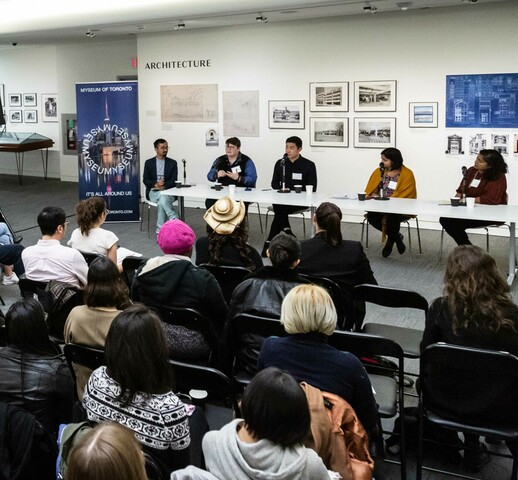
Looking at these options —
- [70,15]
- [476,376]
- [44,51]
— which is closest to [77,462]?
[476,376]

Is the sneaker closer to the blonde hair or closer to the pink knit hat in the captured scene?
the pink knit hat

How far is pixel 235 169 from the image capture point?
29.0 feet

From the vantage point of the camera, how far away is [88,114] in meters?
9.91

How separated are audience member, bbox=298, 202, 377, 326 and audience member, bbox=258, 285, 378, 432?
1.62 metres

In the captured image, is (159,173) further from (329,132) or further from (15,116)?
(15,116)

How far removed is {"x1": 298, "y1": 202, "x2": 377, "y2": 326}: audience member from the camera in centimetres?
418

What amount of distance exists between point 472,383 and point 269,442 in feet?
4.39

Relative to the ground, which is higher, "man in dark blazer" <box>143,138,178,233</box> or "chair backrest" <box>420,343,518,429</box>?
"man in dark blazer" <box>143,138,178,233</box>

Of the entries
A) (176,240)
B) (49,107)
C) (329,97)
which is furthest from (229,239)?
(49,107)

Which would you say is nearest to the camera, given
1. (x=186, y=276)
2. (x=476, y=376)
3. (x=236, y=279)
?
(x=476, y=376)

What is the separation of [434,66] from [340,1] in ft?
5.78

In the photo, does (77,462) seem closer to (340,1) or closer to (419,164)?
(340,1)

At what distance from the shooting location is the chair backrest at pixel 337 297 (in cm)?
389

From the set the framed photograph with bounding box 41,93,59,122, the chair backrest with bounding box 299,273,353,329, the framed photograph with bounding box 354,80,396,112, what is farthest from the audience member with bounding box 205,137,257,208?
the framed photograph with bounding box 41,93,59,122
